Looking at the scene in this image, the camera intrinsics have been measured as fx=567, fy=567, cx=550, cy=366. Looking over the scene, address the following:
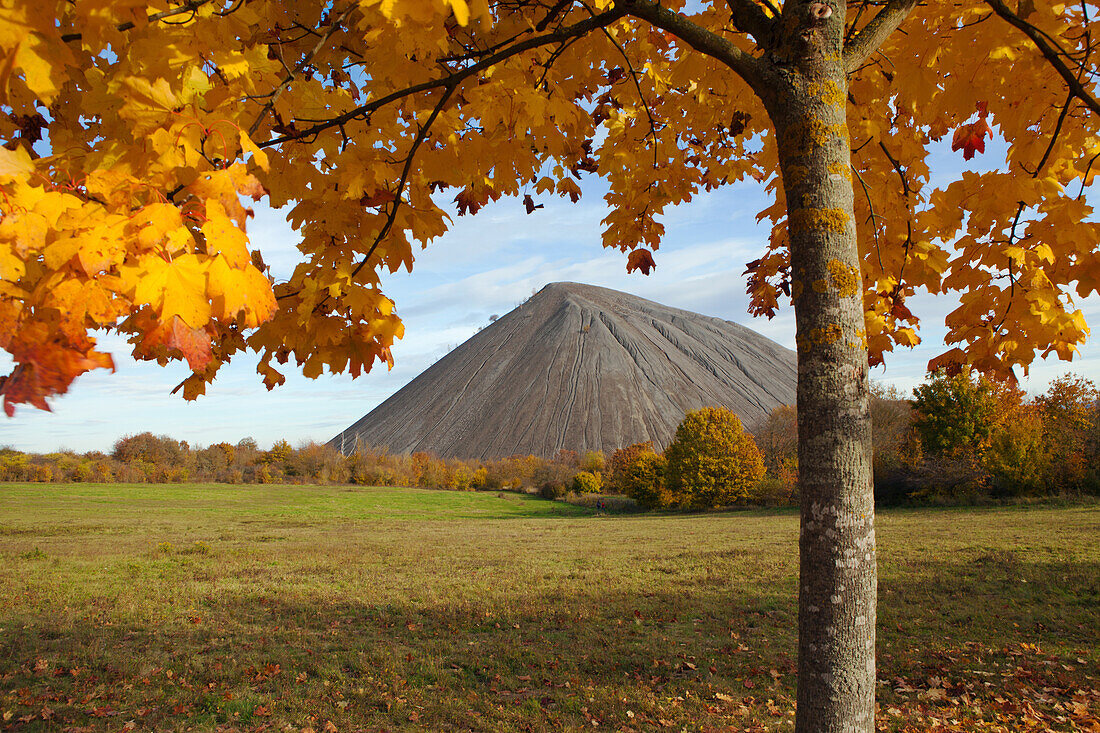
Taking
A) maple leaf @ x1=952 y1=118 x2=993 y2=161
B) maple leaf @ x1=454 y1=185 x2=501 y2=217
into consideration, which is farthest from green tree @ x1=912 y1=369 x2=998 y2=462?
maple leaf @ x1=454 y1=185 x2=501 y2=217

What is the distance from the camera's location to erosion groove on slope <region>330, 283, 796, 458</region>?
112750mm

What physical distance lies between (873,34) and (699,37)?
83 centimetres

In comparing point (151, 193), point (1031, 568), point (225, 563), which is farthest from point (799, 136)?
point (225, 563)

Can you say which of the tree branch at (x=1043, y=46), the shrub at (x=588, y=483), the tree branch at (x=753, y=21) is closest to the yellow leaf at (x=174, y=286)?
the tree branch at (x=753, y=21)

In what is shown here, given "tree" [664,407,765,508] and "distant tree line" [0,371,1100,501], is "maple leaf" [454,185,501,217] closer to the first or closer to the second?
"distant tree line" [0,371,1100,501]

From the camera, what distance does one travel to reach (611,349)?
134250 mm

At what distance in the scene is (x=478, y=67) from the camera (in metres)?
2.48

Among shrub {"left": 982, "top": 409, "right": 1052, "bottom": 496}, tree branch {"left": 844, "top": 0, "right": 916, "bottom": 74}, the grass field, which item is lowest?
the grass field

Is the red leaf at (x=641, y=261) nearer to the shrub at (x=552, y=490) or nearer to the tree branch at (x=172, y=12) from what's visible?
the tree branch at (x=172, y=12)

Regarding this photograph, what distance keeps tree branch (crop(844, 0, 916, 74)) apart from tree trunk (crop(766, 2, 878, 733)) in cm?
21

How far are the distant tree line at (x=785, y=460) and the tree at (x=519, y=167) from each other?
10.6 metres

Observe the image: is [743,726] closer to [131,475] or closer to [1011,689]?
[1011,689]

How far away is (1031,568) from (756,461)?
91.7ft

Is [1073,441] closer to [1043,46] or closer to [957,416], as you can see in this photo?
[957,416]
